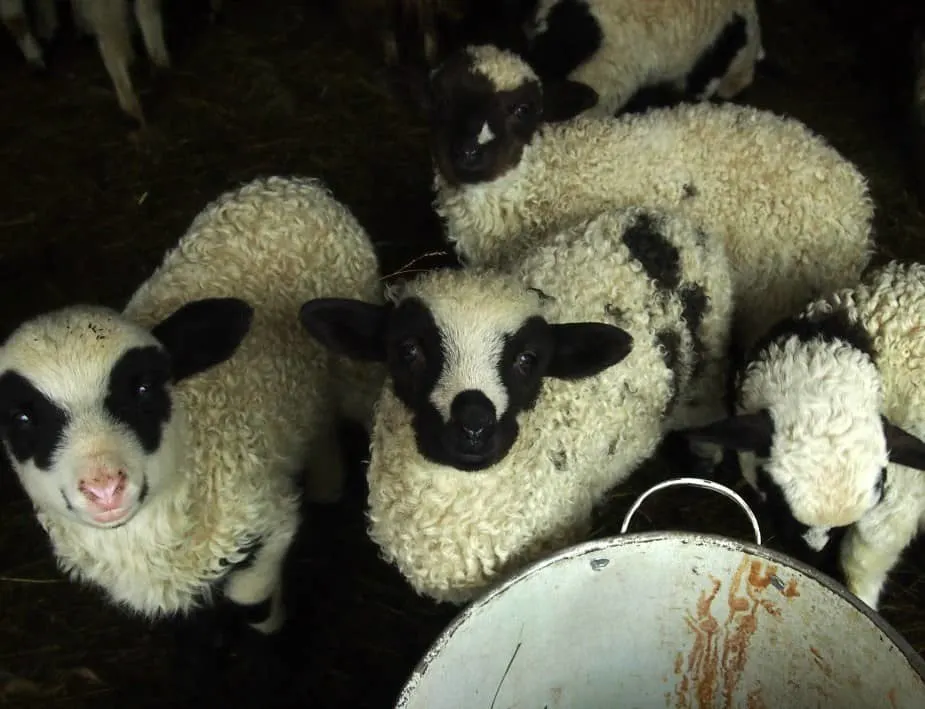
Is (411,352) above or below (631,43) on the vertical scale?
below

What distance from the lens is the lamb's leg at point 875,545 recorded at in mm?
2547

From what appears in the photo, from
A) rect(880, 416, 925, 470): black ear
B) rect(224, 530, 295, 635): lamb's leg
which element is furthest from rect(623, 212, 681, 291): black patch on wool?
rect(224, 530, 295, 635): lamb's leg

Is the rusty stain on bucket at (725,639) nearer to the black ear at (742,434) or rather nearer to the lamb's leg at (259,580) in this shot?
the black ear at (742,434)

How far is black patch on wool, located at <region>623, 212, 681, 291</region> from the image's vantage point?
8.52 feet

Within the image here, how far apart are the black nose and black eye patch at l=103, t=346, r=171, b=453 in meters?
0.68

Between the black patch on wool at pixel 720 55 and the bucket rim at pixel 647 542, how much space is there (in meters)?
2.55

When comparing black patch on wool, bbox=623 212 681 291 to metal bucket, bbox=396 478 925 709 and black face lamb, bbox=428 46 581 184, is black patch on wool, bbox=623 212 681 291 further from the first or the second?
metal bucket, bbox=396 478 925 709

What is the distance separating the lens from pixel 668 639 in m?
2.36

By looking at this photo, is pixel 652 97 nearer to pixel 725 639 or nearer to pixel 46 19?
pixel 725 639


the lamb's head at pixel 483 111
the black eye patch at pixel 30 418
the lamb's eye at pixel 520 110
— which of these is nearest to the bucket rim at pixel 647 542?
the black eye patch at pixel 30 418

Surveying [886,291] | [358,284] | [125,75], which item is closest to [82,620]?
[358,284]

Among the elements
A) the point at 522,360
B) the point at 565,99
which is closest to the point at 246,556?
the point at 522,360

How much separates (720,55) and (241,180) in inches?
87.3

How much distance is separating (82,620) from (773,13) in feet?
14.3
